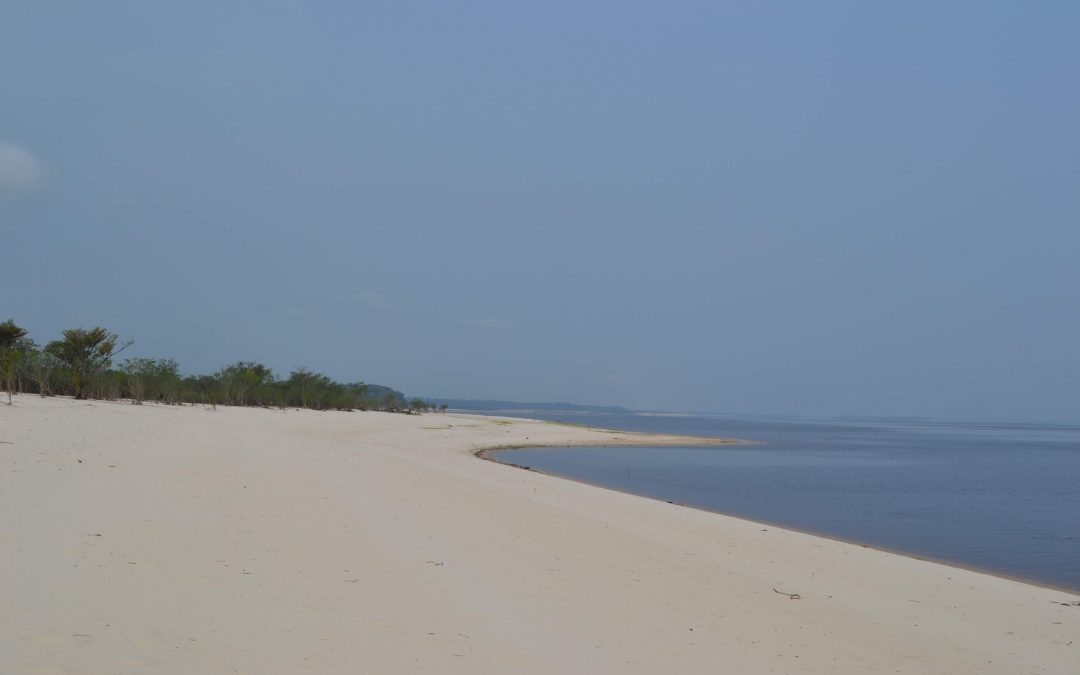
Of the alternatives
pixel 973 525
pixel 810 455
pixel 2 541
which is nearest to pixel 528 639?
pixel 2 541

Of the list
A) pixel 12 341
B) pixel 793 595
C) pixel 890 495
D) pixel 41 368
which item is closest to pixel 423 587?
pixel 793 595

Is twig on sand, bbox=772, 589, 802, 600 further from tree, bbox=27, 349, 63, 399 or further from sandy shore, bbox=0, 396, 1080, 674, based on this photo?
tree, bbox=27, 349, 63, 399

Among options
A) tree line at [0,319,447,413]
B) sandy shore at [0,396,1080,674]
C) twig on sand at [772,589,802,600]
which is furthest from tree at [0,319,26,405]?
twig on sand at [772,589,802,600]

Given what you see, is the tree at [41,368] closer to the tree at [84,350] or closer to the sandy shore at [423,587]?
the tree at [84,350]

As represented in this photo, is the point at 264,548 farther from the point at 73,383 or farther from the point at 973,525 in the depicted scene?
the point at 73,383

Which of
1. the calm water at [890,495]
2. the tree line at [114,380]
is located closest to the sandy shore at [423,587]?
the calm water at [890,495]

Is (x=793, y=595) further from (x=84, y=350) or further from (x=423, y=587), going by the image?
(x=84, y=350)

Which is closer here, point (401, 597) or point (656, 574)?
point (401, 597)

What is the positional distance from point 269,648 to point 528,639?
2.03 m

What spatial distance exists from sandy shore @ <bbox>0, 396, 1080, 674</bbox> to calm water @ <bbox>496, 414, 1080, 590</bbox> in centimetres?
328

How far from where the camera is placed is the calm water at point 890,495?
1609 centimetres

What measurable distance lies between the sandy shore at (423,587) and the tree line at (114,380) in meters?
15.2

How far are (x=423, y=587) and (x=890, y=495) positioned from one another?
22.4 metres

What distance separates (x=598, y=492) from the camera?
766 inches
